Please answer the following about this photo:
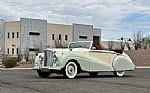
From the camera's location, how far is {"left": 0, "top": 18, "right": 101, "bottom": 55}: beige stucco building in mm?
88125

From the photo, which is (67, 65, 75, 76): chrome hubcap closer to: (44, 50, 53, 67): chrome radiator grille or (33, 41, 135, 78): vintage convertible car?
(33, 41, 135, 78): vintage convertible car

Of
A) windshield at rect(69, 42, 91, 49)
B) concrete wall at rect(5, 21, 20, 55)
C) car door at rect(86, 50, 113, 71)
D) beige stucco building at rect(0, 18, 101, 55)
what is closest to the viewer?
car door at rect(86, 50, 113, 71)

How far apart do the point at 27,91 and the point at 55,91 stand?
2.91 feet

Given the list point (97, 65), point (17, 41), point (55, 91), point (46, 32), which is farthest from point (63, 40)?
point (55, 91)

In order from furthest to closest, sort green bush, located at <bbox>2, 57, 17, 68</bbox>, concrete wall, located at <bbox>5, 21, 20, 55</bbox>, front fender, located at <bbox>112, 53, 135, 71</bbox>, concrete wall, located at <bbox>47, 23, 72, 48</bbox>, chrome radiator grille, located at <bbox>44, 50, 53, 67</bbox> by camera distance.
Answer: concrete wall, located at <bbox>47, 23, 72, 48</bbox> < concrete wall, located at <bbox>5, 21, 20, 55</bbox> < green bush, located at <bbox>2, 57, 17, 68</bbox> < front fender, located at <bbox>112, 53, 135, 71</bbox> < chrome radiator grille, located at <bbox>44, 50, 53, 67</bbox>

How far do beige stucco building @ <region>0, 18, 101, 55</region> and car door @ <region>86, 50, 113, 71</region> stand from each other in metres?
64.1

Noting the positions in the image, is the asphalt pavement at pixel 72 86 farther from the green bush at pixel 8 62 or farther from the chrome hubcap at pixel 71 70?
the green bush at pixel 8 62

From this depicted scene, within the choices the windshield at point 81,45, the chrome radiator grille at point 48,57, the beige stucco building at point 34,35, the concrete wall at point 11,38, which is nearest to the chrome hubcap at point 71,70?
the chrome radiator grille at point 48,57

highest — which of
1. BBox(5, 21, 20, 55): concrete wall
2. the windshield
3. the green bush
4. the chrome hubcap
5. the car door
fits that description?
BBox(5, 21, 20, 55): concrete wall

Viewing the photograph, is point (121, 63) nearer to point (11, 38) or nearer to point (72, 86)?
point (72, 86)

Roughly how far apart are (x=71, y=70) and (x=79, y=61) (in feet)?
2.10

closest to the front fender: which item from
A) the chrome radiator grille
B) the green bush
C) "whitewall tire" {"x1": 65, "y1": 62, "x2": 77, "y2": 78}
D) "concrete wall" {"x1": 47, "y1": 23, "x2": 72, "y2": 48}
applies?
"whitewall tire" {"x1": 65, "y1": 62, "x2": 77, "y2": 78}

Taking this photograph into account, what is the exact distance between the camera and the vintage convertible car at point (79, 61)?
19828 mm

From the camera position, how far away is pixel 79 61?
2027 centimetres
